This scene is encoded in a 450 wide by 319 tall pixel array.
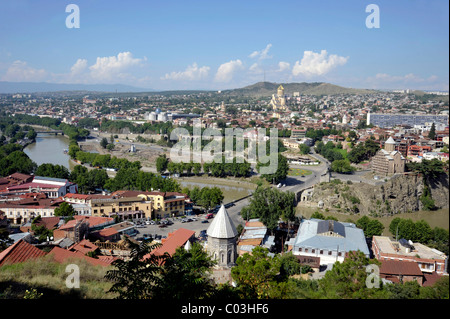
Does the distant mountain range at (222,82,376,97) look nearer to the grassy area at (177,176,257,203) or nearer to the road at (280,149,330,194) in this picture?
the road at (280,149,330,194)

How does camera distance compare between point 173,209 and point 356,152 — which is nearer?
point 173,209

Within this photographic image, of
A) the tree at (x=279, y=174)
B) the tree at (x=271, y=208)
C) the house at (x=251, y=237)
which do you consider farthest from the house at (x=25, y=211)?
the tree at (x=279, y=174)

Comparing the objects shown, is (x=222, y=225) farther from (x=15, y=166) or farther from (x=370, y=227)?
(x=15, y=166)

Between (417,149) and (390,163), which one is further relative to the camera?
(417,149)

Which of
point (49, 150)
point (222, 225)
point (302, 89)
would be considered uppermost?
point (302, 89)

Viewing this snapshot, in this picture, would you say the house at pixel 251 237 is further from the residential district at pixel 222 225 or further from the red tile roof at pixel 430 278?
the red tile roof at pixel 430 278

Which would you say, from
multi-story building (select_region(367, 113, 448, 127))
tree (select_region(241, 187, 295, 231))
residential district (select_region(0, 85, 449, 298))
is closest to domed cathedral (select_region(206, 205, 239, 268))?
residential district (select_region(0, 85, 449, 298))

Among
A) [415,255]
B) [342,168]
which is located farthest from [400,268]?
[342,168]
